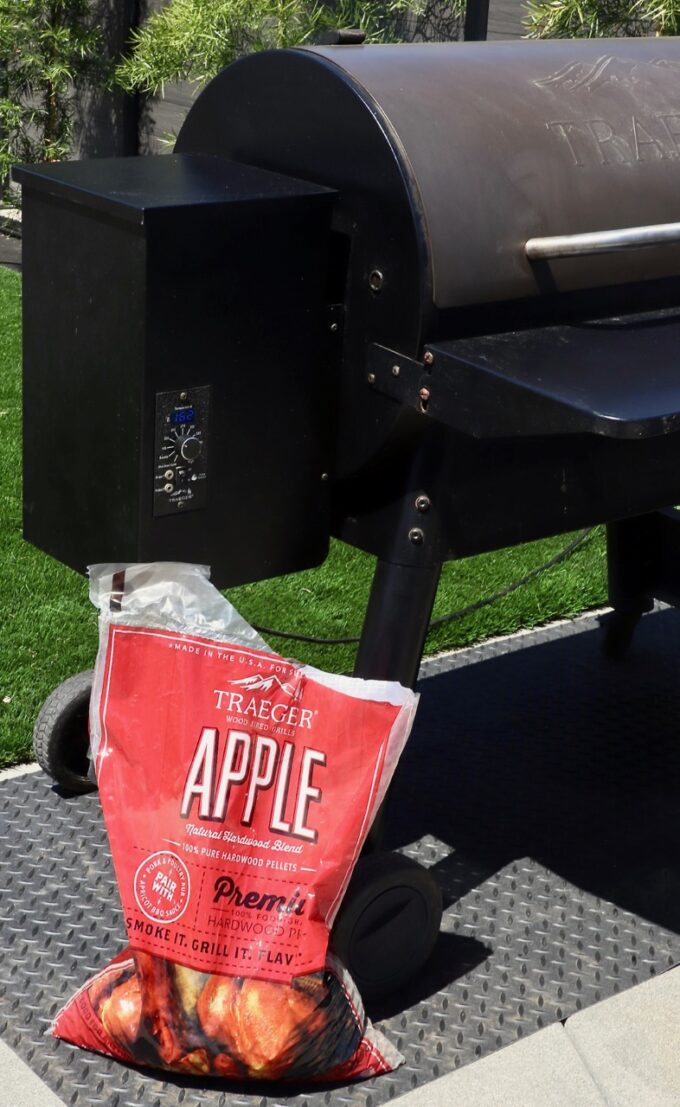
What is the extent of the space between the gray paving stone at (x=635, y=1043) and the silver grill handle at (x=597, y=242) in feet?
3.94

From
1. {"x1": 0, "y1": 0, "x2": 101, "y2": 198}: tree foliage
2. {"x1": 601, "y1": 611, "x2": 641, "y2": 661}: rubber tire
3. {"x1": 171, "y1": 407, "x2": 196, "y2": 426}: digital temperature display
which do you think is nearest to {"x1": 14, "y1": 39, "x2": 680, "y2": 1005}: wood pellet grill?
{"x1": 171, "y1": 407, "x2": 196, "y2": 426}: digital temperature display

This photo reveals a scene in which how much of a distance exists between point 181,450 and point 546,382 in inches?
20.7

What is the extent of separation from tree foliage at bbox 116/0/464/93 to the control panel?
193 inches

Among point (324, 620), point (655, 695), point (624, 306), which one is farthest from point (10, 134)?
point (624, 306)

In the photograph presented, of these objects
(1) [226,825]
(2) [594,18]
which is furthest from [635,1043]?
(2) [594,18]

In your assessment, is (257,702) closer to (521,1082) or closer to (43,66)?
(521,1082)

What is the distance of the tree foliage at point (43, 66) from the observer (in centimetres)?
760

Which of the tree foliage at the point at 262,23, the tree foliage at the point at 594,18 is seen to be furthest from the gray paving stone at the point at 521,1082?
the tree foliage at the point at 262,23

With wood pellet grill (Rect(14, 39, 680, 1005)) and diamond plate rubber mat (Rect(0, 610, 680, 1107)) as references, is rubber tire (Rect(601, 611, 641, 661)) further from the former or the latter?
wood pellet grill (Rect(14, 39, 680, 1005))

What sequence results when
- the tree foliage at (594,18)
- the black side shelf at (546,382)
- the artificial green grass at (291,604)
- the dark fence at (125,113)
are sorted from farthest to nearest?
the dark fence at (125,113)
the tree foliage at (594,18)
the artificial green grass at (291,604)
the black side shelf at (546,382)

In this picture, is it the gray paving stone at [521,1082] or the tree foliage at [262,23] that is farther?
the tree foliage at [262,23]

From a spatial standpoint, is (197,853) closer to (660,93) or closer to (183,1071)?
(183,1071)

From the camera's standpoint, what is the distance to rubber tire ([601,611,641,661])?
357 centimetres

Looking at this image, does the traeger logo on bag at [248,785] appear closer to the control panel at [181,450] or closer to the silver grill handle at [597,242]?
the control panel at [181,450]
